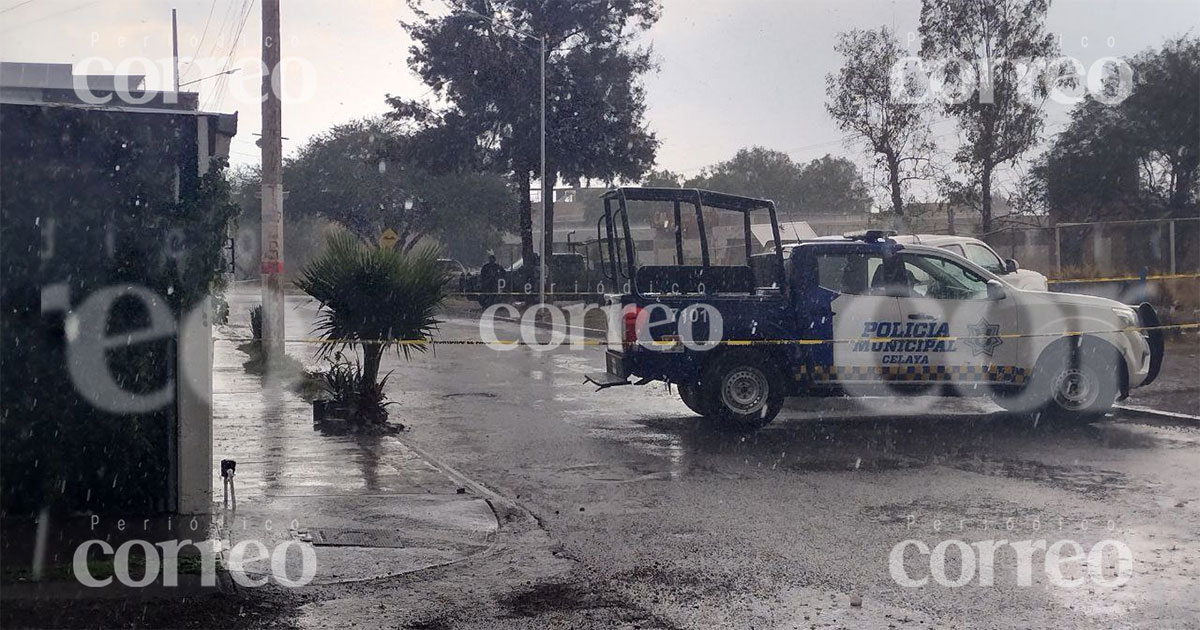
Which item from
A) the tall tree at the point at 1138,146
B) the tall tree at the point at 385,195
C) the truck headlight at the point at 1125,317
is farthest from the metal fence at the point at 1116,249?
the tall tree at the point at 385,195

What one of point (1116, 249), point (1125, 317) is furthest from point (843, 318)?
point (1116, 249)

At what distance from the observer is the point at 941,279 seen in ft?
43.2

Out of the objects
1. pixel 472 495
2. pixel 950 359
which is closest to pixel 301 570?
pixel 472 495

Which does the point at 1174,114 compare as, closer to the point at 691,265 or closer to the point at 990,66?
the point at 990,66

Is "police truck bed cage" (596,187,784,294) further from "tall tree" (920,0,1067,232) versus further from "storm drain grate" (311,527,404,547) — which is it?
"tall tree" (920,0,1067,232)

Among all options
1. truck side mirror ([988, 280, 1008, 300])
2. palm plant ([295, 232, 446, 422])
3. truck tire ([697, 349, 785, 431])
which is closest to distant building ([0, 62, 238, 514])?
palm plant ([295, 232, 446, 422])

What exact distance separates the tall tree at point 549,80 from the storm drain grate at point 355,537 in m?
38.1

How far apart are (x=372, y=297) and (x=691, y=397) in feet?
12.4

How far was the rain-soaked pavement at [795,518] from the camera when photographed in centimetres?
646

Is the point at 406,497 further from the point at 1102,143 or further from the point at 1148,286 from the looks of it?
the point at 1102,143

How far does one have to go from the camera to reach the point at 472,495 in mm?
9625

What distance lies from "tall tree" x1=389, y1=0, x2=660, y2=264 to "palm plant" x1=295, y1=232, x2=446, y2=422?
32.5m

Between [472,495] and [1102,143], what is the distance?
29.2 metres

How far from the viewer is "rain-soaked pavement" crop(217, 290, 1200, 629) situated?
6.46 meters
